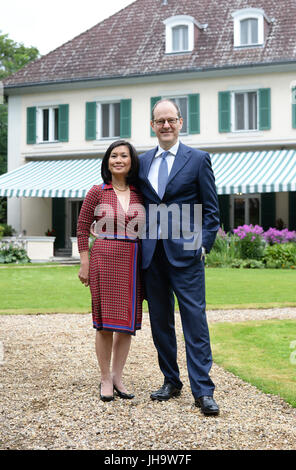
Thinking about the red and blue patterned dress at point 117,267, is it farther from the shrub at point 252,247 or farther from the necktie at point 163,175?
the shrub at point 252,247

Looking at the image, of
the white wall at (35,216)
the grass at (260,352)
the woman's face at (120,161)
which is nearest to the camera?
the woman's face at (120,161)

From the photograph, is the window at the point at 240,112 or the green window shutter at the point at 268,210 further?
the green window shutter at the point at 268,210

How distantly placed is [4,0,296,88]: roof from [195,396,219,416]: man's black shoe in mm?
16595

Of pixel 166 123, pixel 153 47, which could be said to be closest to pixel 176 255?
pixel 166 123

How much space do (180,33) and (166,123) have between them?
710 inches

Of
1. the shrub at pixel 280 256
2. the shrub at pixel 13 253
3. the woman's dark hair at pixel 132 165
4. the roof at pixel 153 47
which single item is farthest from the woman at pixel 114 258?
the roof at pixel 153 47

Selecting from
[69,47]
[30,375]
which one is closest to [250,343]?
[30,375]

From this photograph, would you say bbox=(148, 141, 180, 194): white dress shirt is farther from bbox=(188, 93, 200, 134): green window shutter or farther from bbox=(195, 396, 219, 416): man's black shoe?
bbox=(188, 93, 200, 134): green window shutter

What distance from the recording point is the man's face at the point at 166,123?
3.90 m

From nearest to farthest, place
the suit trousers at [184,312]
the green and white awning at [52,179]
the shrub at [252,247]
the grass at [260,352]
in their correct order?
the suit trousers at [184,312] < the grass at [260,352] < the shrub at [252,247] < the green and white awning at [52,179]

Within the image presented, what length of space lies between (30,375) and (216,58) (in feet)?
55.6

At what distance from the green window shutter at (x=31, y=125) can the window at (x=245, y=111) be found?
7524mm

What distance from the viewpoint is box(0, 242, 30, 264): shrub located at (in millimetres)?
18484

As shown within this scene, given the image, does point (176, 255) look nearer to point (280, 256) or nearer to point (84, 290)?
point (84, 290)
